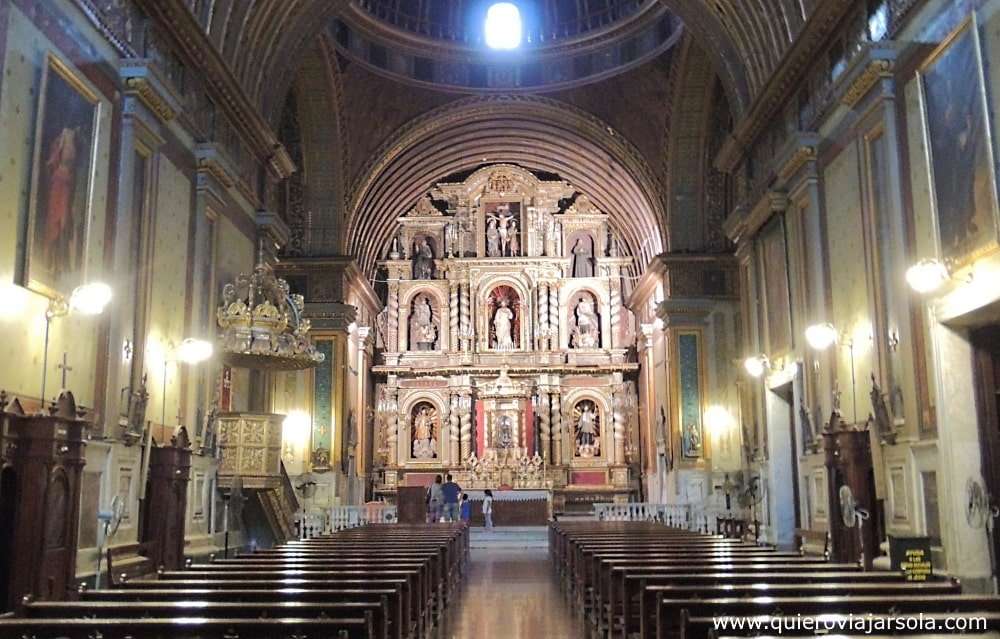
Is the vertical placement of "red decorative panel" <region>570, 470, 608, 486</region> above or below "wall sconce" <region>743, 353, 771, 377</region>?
below

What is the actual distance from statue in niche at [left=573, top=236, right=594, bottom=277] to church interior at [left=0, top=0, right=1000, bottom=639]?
3.59 m

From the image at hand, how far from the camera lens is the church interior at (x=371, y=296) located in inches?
320

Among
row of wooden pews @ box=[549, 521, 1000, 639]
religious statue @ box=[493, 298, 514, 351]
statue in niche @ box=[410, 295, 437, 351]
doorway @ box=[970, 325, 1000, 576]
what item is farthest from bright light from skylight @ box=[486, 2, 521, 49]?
doorway @ box=[970, 325, 1000, 576]

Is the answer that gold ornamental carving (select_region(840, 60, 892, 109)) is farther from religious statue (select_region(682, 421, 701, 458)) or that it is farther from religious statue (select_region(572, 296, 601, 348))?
religious statue (select_region(572, 296, 601, 348))

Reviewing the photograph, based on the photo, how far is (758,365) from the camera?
623 inches

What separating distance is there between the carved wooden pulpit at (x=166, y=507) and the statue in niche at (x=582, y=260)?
21.7 metres

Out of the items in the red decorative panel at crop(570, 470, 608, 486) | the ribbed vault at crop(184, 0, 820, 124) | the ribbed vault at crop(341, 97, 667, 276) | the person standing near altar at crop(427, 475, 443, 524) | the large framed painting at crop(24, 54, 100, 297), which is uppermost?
the ribbed vault at crop(341, 97, 667, 276)

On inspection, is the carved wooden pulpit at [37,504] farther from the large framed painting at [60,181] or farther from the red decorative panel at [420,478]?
the red decorative panel at [420,478]

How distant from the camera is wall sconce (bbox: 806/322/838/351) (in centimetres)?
1270

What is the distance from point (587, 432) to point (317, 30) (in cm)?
1691

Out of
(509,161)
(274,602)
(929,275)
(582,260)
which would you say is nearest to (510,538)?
(582,260)

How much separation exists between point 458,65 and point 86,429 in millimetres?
19004

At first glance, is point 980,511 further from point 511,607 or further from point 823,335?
point 511,607

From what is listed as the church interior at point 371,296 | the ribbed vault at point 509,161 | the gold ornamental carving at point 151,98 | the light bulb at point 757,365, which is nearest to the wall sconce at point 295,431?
the church interior at point 371,296
